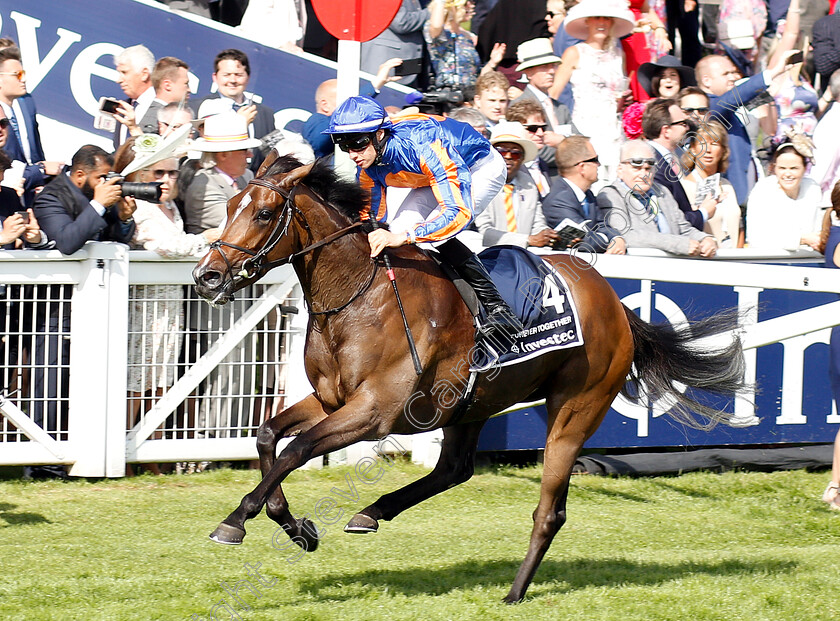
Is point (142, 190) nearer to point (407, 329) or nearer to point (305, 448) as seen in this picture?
point (407, 329)

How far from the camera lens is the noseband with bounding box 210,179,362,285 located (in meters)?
4.38

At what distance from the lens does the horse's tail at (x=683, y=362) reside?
221 inches

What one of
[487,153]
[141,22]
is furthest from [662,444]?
[141,22]

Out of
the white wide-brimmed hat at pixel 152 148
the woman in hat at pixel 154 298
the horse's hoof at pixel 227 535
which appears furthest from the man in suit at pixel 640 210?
the horse's hoof at pixel 227 535

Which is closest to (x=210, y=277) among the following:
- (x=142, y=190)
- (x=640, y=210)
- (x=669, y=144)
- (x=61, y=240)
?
(x=142, y=190)

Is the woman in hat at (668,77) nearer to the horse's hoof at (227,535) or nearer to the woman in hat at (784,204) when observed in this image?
the woman in hat at (784,204)

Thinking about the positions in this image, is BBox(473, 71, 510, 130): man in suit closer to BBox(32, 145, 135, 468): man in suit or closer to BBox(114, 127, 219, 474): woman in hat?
BBox(114, 127, 219, 474): woman in hat

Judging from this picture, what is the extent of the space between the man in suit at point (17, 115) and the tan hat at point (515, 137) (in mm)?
2686

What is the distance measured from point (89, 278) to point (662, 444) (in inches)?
143

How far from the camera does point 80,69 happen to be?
8.66 m

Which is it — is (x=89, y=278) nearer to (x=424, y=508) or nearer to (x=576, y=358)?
(x=424, y=508)

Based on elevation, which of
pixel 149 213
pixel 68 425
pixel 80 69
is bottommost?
pixel 68 425

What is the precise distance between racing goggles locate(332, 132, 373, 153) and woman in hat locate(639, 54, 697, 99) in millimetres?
5199

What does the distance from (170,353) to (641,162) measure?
3148 millimetres
